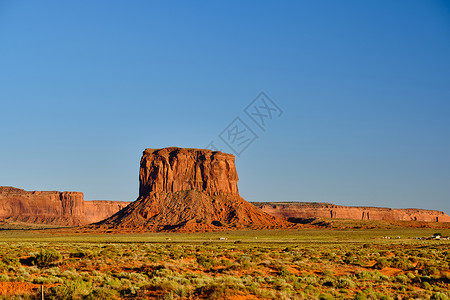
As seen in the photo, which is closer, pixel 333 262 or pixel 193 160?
pixel 333 262

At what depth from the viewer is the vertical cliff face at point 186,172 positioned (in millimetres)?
142875

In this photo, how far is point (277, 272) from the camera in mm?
27625

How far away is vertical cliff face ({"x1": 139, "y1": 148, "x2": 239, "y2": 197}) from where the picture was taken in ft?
469

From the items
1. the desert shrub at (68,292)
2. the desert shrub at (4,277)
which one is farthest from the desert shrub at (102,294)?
the desert shrub at (4,277)

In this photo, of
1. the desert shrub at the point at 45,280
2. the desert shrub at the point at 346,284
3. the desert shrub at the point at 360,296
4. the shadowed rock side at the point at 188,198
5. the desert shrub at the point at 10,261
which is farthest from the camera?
the shadowed rock side at the point at 188,198

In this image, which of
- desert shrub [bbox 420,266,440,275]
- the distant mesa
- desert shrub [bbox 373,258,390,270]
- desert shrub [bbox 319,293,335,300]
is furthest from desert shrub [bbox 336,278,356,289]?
the distant mesa

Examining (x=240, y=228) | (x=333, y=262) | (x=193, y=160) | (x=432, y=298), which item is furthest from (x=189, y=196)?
(x=432, y=298)

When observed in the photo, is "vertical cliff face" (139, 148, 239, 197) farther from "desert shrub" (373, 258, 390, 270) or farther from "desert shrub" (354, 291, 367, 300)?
"desert shrub" (354, 291, 367, 300)

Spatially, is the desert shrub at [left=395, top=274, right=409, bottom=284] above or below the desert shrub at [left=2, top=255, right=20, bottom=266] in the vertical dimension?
below

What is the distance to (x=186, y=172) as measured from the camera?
476 feet

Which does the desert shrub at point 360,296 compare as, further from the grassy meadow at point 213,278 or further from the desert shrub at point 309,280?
the desert shrub at point 309,280

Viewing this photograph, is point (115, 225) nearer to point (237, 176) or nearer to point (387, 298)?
point (237, 176)

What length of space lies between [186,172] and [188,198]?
10.5 meters

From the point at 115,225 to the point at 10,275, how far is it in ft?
332
